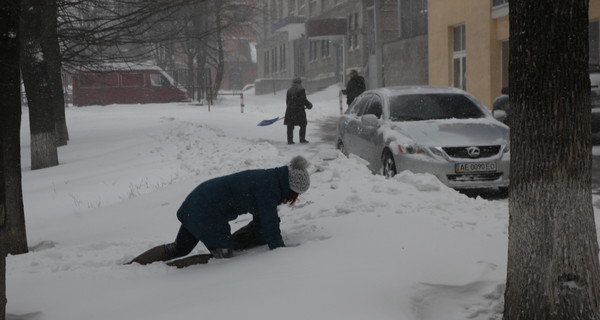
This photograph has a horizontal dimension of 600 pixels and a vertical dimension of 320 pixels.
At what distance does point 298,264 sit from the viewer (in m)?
4.76

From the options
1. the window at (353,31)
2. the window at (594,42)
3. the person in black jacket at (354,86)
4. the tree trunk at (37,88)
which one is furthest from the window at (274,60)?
the tree trunk at (37,88)

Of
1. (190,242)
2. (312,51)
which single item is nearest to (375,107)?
(190,242)

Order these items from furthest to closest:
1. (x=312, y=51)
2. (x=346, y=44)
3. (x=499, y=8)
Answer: (x=312, y=51) < (x=346, y=44) < (x=499, y=8)

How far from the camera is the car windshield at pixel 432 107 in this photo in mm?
9922

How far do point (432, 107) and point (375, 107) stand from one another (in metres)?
1.00

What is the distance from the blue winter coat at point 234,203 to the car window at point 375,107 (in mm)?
5389

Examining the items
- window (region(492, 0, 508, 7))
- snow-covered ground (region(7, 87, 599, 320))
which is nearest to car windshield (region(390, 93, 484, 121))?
snow-covered ground (region(7, 87, 599, 320))

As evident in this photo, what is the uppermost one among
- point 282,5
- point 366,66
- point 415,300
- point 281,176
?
point 282,5

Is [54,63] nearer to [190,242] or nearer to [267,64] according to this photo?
[190,242]

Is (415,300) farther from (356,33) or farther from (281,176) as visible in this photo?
(356,33)

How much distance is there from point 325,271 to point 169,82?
3529 centimetres

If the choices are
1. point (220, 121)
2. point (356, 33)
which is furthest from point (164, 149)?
point (356, 33)

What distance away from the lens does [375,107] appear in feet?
35.1

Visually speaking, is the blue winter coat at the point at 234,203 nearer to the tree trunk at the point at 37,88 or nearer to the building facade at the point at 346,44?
the tree trunk at the point at 37,88
